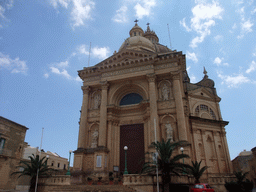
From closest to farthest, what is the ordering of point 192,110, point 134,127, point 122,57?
point 134,127, point 122,57, point 192,110

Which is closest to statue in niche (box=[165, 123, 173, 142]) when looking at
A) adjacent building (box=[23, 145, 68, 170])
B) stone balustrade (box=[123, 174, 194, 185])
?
stone balustrade (box=[123, 174, 194, 185])

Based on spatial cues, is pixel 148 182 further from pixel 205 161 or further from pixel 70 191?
pixel 205 161

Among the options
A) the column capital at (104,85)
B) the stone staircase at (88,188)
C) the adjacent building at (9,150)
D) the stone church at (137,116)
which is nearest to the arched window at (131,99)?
the stone church at (137,116)

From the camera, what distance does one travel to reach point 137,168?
24.0 meters

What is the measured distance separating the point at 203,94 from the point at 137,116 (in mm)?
12938

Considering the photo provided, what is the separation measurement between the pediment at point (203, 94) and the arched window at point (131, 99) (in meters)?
8.45

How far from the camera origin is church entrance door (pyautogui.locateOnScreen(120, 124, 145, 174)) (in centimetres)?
2430

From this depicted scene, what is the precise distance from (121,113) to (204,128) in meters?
11.9

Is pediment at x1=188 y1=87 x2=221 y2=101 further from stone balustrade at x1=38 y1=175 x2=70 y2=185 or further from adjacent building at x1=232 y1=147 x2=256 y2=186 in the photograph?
stone balustrade at x1=38 y1=175 x2=70 y2=185

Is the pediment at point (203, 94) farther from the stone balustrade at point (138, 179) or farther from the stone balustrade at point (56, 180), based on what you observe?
the stone balustrade at point (56, 180)

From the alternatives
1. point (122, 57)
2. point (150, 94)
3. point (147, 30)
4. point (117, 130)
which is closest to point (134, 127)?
point (117, 130)

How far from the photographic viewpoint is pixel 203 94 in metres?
33.2

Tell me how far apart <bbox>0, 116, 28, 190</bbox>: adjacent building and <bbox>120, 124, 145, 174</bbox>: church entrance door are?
1412 cm

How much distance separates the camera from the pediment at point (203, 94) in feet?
104
